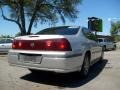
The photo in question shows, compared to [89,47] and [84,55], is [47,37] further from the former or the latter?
[89,47]

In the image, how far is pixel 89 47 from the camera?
875cm

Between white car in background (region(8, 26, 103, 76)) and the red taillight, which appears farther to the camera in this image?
the red taillight

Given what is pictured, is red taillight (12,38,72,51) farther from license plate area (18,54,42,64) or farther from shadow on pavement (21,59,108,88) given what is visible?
shadow on pavement (21,59,108,88)

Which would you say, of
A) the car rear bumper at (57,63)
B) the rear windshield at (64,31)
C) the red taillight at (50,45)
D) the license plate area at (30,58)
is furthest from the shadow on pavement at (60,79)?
the rear windshield at (64,31)

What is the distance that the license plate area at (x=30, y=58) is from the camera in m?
7.18

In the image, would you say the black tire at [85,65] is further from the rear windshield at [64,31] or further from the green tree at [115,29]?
the green tree at [115,29]

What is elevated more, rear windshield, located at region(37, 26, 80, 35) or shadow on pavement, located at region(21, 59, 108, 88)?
rear windshield, located at region(37, 26, 80, 35)

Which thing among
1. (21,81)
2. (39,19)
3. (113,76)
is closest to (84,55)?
(113,76)

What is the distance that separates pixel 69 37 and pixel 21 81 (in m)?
1.81

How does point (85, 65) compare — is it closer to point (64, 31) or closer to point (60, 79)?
point (60, 79)

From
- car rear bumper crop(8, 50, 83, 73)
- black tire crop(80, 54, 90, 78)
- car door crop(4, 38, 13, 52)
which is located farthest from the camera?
car door crop(4, 38, 13, 52)

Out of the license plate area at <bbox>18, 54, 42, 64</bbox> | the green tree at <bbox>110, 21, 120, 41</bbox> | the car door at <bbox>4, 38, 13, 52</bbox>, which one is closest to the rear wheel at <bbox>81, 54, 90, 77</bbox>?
the license plate area at <bbox>18, 54, 42, 64</bbox>

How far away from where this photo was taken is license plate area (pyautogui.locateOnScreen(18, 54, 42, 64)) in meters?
7.18

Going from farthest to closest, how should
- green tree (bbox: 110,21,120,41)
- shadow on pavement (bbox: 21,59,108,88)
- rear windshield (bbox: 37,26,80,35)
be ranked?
green tree (bbox: 110,21,120,41)
rear windshield (bbox: 37,26,80,35)
shadow on pavement (bbox: 21,59,108,88)
